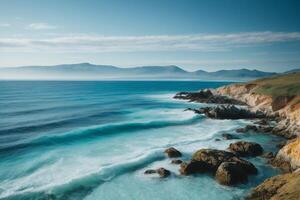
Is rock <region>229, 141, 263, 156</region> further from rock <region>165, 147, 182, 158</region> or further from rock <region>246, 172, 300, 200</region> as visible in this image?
rock <region>246, 172, 300, 200</region>

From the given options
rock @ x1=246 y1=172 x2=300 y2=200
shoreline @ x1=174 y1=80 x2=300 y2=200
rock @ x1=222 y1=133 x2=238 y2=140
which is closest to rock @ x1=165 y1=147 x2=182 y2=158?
shoreline @ x1=174 y1=80 x2=300 y2=200

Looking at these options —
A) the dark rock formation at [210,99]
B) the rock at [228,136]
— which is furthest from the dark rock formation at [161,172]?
the dark rock formation at [210,99]

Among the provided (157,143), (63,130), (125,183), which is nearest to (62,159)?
(125,183)

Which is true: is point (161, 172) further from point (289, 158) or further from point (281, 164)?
point (289, 158)

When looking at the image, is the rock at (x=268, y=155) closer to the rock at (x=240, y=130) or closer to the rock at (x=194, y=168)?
the rock at (x=194, y=168)

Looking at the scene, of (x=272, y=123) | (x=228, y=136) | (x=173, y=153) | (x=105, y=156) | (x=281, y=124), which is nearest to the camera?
(x=173, y=153)

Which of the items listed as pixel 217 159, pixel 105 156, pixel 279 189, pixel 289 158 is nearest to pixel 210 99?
pixel 105 156

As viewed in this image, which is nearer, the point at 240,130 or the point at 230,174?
the point at 230,174

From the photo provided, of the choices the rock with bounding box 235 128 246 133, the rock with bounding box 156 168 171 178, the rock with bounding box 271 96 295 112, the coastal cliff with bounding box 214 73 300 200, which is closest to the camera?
the coastal cliff with bounding box 214 73 300 200
